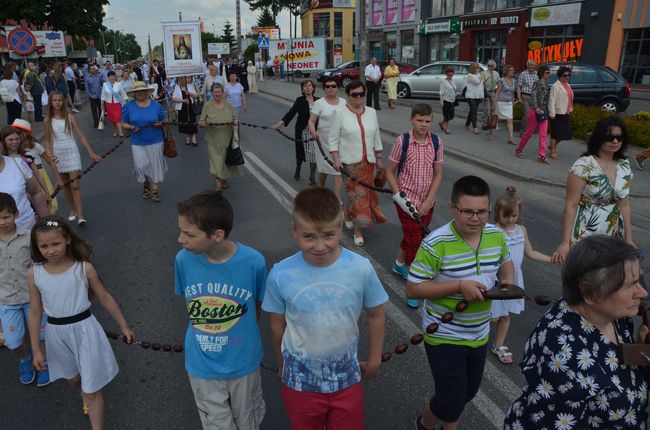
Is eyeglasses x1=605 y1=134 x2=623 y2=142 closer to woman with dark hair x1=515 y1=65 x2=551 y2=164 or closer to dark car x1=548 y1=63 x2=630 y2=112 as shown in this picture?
woman with dark hair x1=515 y1=65 x2=551 y2=164

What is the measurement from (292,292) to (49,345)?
1.76 meters

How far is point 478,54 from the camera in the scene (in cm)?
3478

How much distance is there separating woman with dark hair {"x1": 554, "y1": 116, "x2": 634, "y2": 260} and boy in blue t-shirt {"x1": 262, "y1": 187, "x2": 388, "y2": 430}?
232 cm

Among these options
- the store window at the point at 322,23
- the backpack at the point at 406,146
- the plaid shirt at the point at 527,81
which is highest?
the store window at the point at 322,23

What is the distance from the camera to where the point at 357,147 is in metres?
6.19

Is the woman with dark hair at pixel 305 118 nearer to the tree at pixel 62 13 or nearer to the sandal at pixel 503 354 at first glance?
the sandal at pixel 503 354

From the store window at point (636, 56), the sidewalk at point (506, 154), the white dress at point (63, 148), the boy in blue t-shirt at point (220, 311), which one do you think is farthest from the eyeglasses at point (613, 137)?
the store window at point (636, 56)

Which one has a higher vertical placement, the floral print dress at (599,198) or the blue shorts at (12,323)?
the floral print dress at (599,198)

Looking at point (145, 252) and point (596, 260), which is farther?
point (145, 252)

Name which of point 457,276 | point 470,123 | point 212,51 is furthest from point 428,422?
point 212,51

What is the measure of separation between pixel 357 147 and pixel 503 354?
A: 3.08 m

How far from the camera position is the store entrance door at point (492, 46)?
106 feet

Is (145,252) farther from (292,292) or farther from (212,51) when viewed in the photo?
(212,51)

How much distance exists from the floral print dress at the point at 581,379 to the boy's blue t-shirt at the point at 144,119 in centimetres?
722
